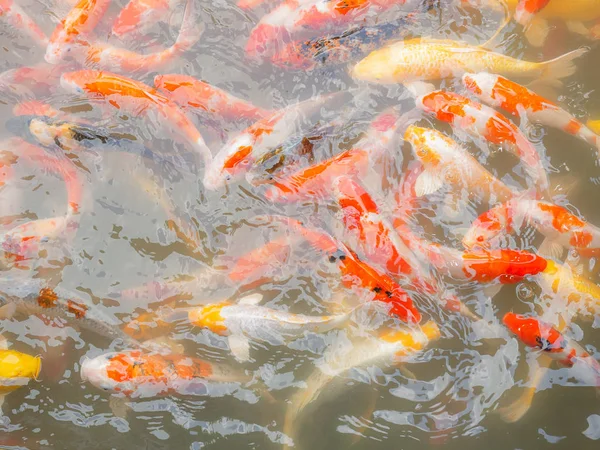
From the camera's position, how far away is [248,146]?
3.21 meters

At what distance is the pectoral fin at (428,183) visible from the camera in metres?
3.20

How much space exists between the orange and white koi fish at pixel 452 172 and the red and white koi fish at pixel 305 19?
1.26 m

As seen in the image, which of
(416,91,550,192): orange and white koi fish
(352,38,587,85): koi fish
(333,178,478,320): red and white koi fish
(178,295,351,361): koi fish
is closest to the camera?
(178,295,351,361): koi fish

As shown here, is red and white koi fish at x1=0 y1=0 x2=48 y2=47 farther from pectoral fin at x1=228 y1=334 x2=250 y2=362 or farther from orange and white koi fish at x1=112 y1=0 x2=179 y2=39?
pectoral fin at x1=228 y1=334 x2=250 y2=362

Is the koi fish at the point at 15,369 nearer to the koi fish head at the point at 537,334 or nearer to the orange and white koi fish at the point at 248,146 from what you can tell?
the orange and white koi fish at the point at 248,146

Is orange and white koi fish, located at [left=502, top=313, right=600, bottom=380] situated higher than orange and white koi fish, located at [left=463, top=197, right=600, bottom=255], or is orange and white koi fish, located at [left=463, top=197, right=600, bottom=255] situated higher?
orange and white koi fish, located at [left=463, top=197, right=600, bottom=255]

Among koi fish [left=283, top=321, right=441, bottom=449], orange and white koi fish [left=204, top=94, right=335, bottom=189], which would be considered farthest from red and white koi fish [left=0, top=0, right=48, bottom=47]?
koi fish [left=283, top=321, right=441, bottom=449]

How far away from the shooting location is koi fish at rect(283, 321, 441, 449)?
2.74 metres

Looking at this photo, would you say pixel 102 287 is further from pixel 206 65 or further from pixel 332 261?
pixel 206 65

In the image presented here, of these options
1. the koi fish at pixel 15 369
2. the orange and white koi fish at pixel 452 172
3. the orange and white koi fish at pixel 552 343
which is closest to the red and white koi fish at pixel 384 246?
the orange and white koi fish at pixel 552 343

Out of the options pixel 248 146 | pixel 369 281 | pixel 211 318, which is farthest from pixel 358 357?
pixel 248 146

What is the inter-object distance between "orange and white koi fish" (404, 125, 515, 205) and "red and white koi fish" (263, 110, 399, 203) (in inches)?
12.1

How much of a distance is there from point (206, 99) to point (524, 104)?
2.15 meters

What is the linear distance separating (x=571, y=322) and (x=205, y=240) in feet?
7.11
